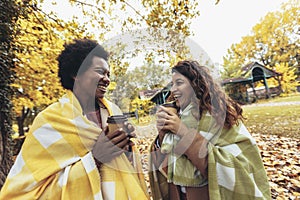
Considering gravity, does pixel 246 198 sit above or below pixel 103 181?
below

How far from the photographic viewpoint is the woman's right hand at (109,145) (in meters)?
0.71

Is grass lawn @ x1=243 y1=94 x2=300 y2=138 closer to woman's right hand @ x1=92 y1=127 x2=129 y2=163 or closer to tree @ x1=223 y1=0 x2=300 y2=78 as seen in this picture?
tree @ x1=223 y1=0 x2=300 y2=78

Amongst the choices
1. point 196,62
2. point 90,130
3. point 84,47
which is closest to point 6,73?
point 84,47

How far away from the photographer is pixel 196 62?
86 cm

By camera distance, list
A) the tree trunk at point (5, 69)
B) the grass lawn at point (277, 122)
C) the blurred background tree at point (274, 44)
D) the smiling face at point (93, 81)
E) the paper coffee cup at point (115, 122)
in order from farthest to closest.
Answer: the blurred background tree at point (274, 44)
the grass lawn at point (277, 122)
the tree trunk at point (5, 69)
the smiling face at point (93, 81)
the paper coffee cup at point (115, 122)

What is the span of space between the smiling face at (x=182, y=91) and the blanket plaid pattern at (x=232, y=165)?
0.33ft

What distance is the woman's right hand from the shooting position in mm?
707

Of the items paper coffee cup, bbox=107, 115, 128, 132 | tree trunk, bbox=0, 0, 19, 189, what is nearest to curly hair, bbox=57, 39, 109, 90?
paper coffee cup, bbox=107, 115, 128, 132

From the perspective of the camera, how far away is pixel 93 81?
81 centimetres

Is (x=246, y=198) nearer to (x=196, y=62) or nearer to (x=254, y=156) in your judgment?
(x=254, y=156)

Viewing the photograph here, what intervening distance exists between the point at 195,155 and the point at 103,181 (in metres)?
0.38

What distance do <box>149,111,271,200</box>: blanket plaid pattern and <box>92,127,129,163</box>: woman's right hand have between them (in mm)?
320

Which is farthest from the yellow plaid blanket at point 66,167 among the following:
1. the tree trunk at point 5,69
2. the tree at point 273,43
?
the tree at point 273,43

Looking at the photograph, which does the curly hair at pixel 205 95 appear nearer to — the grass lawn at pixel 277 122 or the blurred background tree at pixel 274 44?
the grass lawn at pixel 277 122
